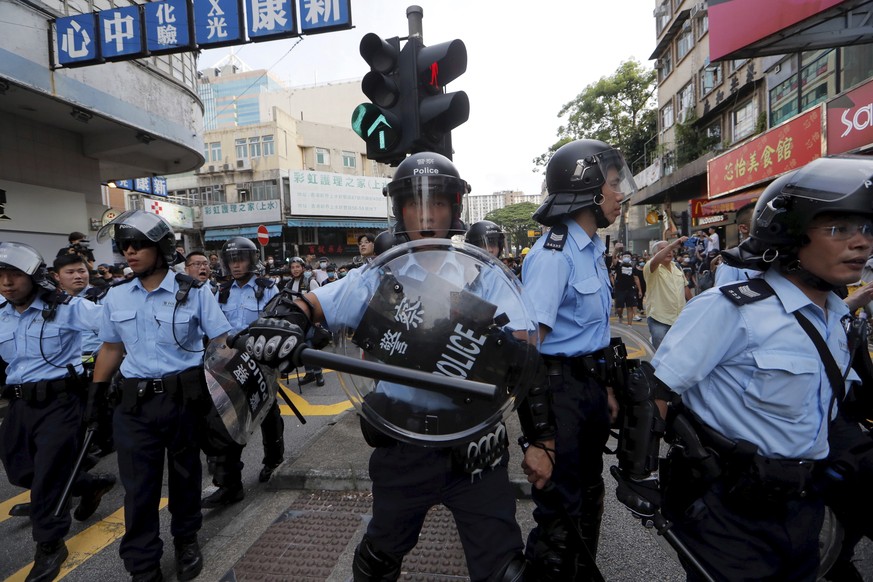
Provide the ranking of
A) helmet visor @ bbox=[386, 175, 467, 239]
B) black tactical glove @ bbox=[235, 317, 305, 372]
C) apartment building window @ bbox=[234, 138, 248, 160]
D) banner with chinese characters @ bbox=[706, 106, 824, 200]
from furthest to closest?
apartment building window @ bbox=[234, 138, 248, 160], banner with chinese characters @ bbox=[706, 106, 824, 200], helmet visor @ bbox=[386, 175, 467, 239], black tactical glove @ bbox=[235, 317, 305, 372]

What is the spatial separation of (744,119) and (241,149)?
2847 centimetres

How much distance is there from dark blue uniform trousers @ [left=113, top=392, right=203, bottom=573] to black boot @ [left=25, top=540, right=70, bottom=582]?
0.63 m

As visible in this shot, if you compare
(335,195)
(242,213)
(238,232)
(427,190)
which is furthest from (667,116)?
(427,190)

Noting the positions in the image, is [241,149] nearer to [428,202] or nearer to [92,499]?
[92,499]

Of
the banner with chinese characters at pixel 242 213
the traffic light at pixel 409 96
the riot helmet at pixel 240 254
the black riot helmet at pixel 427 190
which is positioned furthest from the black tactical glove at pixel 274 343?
the banner with chinese characters at pixel 242 213

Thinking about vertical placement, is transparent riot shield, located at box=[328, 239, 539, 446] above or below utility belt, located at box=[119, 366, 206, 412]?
above

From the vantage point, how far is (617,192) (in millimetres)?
2385

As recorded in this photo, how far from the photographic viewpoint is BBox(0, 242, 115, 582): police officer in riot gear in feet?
9.25

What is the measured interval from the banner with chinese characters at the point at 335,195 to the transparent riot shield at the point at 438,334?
96.5 feet

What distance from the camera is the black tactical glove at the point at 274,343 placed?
4.42 ft

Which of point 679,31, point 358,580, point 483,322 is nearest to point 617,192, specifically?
point 483,322

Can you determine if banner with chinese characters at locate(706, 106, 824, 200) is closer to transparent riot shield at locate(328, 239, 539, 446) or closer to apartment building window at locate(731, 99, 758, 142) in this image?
apartment building window at locate(731, 99, 758, 142)

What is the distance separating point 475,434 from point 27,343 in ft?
10.4

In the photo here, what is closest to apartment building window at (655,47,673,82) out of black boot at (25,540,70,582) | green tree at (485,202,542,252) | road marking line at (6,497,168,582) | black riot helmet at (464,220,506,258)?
black riot helmet at (464,220,506,258)
